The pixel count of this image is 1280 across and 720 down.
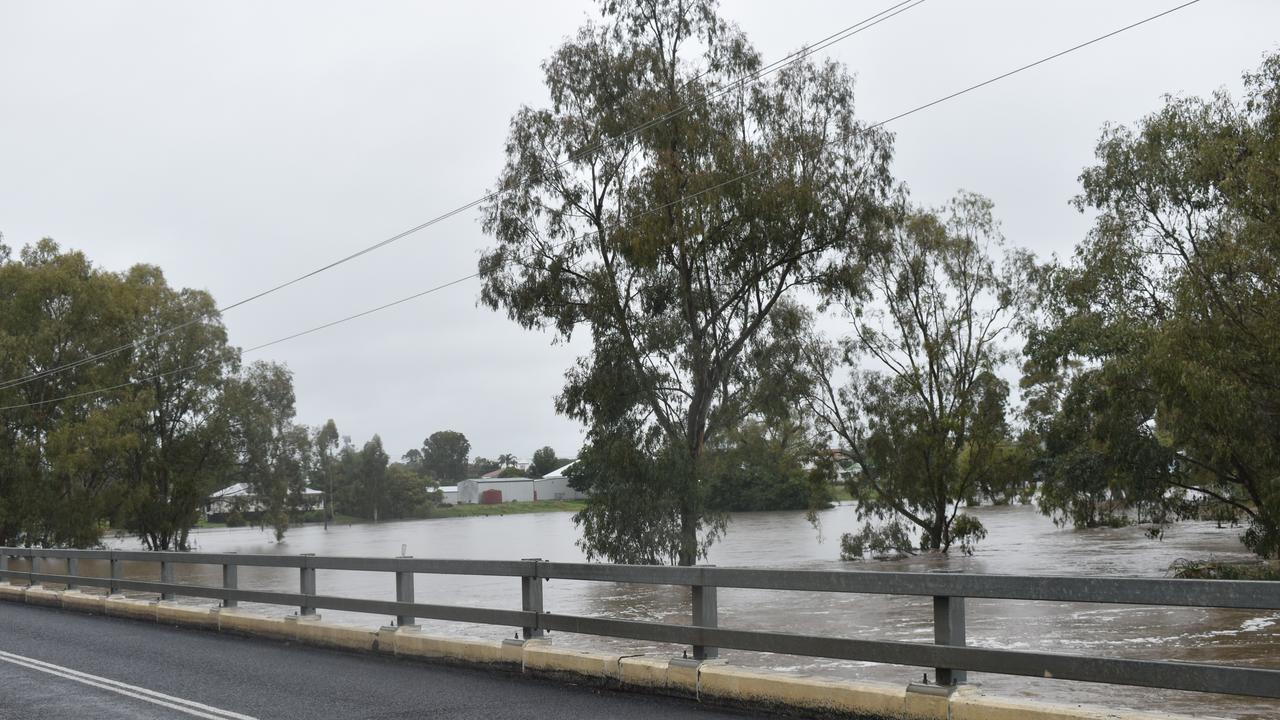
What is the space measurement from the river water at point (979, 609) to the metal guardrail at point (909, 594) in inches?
22.8

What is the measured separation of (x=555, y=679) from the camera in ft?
29.2

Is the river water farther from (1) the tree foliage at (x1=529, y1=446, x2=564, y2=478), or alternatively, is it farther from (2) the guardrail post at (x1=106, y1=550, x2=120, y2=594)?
(1) the tree foliage at (x1=529, y1=446, x2=564, y2=478)

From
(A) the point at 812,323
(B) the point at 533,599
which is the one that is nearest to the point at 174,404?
(A) the point at 812,323

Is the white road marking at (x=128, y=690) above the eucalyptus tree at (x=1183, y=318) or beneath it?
beneath

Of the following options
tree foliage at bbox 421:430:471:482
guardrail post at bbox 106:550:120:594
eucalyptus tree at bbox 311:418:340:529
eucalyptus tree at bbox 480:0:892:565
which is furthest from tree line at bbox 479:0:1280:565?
tree foliage at bbox 421:430:471:482

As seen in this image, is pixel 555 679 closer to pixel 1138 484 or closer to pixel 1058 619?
pixel 1058 619

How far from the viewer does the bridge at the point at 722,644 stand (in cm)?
576

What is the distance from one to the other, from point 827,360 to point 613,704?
30.6 meters

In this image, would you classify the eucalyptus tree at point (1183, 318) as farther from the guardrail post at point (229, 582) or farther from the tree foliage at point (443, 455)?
the tree foliage at point (443, 455)

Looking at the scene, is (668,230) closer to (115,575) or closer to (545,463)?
(115,575)

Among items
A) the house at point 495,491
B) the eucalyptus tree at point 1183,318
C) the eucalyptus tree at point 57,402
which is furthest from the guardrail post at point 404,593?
the house at point 495,491

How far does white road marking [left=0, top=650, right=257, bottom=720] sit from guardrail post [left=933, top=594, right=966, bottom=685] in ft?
15.4

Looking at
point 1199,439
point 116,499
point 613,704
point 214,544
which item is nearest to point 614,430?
point 1199,439

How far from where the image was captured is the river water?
1048cm
